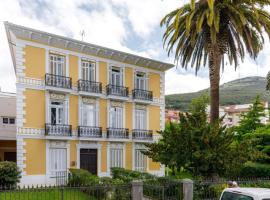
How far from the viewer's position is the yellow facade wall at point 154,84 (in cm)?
2929

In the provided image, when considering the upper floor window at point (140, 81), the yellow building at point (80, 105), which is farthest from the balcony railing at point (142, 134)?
the upper floor window at point (140, 81)

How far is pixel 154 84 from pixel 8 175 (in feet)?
47.4

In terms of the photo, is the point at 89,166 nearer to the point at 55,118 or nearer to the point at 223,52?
the point at 55,118

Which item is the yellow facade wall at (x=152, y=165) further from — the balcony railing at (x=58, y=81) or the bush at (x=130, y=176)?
the balcony railing at (x=58, y=81)

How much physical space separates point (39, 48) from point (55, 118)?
4.85 m

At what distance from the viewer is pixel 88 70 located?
25.9 m

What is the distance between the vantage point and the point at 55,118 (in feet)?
78.8

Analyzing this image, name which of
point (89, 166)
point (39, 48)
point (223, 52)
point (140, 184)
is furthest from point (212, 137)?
point (39, 48)

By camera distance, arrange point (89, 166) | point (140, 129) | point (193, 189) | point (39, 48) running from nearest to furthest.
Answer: point (193, 189), point (39, 48), point (89, 166), point (140, 129)

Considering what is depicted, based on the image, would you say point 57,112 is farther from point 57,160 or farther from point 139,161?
point 139,161

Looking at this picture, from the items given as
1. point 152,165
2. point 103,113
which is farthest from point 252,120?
point 103,113

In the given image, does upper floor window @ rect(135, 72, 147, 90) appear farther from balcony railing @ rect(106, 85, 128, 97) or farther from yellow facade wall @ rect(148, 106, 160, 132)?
→ yellow facade wall @ rect(148, 106, 160, 132)

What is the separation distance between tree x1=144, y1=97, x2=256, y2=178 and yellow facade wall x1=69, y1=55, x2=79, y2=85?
29.5 feet

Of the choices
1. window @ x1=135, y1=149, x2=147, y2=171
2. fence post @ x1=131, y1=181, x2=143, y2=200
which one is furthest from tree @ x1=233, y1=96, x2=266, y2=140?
fence post @ x1=131, y1=181, x2=143, y2=200
